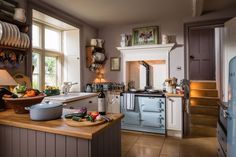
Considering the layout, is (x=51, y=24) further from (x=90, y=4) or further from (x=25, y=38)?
(x=25, y=38)

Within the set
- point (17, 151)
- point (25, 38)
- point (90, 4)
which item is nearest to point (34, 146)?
point (17, 151)

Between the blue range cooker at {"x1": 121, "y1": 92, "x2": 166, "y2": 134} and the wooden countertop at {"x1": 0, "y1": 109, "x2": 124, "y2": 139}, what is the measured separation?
209 centimetres

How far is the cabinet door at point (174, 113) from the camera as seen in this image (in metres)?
3.51

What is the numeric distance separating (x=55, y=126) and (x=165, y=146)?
234cm

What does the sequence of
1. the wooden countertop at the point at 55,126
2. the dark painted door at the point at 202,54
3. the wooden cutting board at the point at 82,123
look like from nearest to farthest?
the wooden countertop at the point at 55,126
the wooden cutting board at the point at 82,123
the dark painted door at the point at 202,54

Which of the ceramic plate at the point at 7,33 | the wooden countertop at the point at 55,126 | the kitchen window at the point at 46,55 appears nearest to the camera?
the wooden countertop at the point at 55,126

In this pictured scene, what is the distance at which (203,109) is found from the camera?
466cm

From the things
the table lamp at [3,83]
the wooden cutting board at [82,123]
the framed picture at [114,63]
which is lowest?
the wooden cutting board at [82,123]

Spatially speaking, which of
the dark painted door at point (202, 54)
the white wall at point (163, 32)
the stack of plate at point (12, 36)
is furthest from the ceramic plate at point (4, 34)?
the dark painted door at point (202, 54)

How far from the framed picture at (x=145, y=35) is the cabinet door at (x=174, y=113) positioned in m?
1.42

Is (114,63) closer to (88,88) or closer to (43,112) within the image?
(88,88)

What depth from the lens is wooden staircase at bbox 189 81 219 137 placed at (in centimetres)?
400

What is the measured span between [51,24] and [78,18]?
0.59 metres

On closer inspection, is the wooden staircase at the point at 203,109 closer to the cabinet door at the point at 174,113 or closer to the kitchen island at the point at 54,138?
the cabinet door at the point at 174,113
